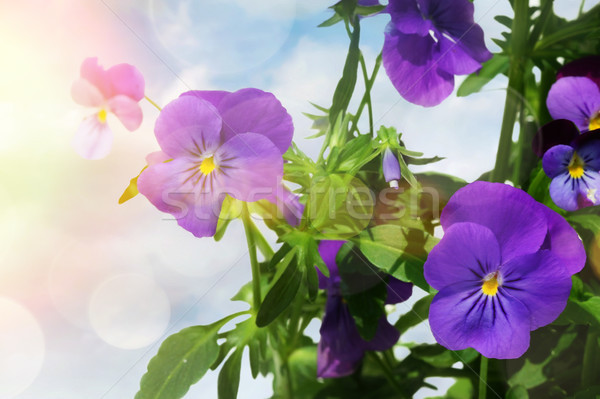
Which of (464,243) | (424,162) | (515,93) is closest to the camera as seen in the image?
(464,243)

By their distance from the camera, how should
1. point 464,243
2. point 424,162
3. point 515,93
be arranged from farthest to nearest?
point 515,93
point 424,162
point 464,243

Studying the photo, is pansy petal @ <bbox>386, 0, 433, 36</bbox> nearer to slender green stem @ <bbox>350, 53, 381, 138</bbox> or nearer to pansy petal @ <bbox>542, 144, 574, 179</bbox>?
slender green stem @ <bbox>350, 53, 381, 138</bbox>

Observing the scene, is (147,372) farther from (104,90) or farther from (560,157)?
(560,157)

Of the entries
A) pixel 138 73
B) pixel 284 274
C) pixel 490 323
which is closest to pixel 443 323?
pixel 490 323

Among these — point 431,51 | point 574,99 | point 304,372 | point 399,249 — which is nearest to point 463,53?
point 431,51

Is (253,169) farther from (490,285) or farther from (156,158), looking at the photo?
(490,285)

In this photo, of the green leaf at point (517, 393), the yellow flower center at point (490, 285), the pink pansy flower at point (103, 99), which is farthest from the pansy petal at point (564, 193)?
the pink pansy flower at point (103, 99)
